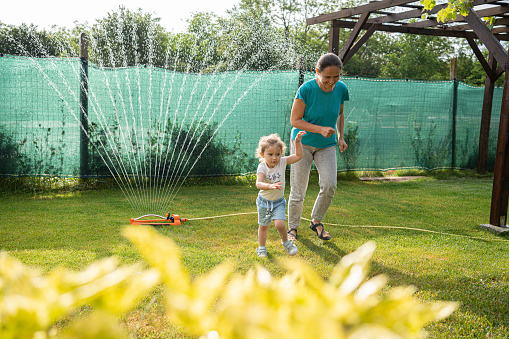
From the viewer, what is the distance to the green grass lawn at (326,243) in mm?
2755

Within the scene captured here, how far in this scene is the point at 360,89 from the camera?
8.32m

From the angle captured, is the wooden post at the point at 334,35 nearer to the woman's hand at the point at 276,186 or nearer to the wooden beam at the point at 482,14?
the wooden beam at the point at 482,14

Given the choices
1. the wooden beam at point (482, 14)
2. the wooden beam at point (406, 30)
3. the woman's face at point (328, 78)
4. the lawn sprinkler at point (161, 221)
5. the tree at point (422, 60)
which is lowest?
→ the lawn sprinkler at point (161, 221)

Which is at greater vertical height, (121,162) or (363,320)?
(363,320)

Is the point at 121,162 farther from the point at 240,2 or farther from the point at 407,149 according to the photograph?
the point at 240,2

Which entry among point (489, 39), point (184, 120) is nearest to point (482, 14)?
point (489, 39)

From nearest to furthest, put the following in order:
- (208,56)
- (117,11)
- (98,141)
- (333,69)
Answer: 1. (333,69)
2. (98,141)
3. (208,56)
4. (117,11)

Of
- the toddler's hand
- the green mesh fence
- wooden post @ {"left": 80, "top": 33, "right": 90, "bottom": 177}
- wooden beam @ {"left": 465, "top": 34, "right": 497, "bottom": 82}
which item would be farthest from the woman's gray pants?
wooden beam @ {"left": 465, "top": 34, "right": 497, "bottom": 82}

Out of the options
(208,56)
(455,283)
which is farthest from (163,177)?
(208,56)

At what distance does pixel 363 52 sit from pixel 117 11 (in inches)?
815

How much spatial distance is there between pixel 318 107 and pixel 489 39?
236cm

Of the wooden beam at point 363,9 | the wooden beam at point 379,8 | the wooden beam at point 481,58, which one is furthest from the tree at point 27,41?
the wooden beam at point 481,58

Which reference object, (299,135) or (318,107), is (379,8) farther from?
(299,135)

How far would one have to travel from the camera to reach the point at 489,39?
4719 mm
